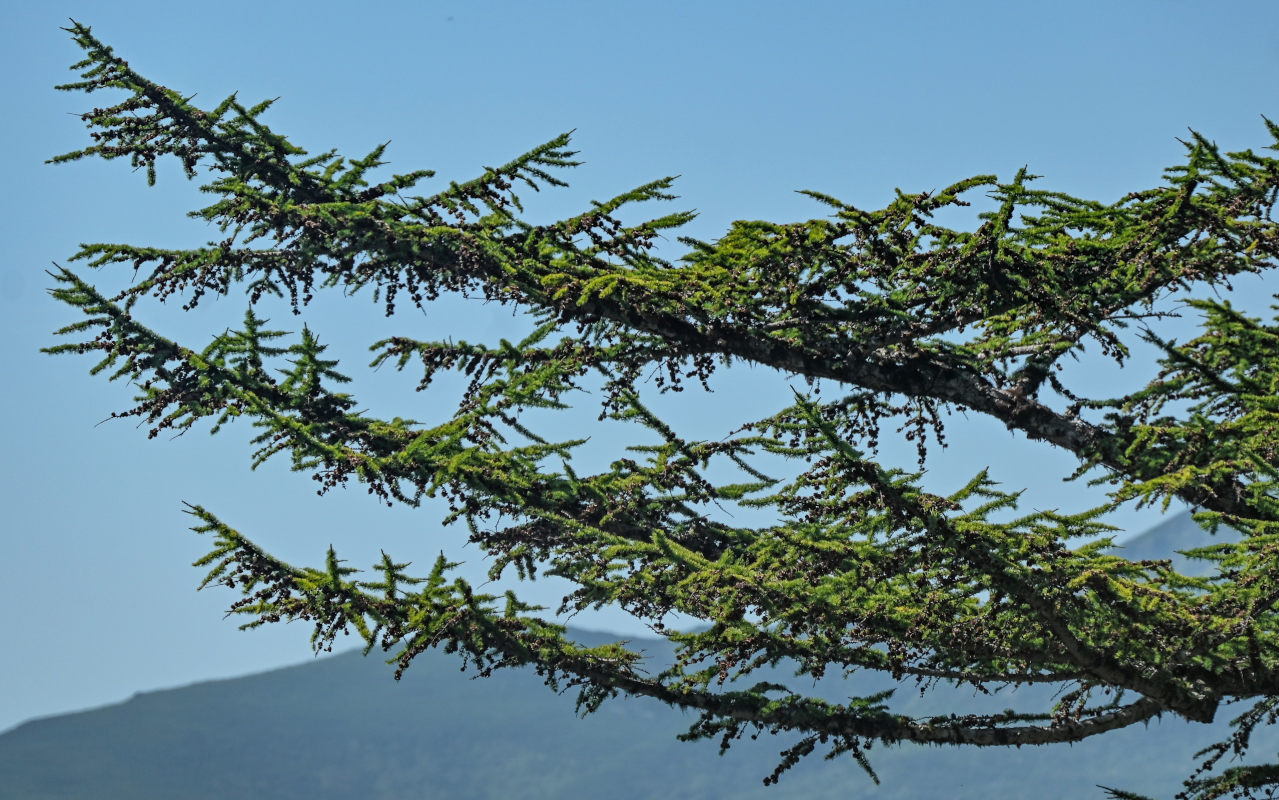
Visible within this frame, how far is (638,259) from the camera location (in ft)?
35.9

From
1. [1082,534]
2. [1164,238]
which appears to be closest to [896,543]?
[1082,534]

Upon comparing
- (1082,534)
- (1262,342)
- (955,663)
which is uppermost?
(1262,342)

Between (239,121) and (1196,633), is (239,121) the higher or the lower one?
the higher one

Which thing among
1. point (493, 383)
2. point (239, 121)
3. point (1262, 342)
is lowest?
point (1262, 342)

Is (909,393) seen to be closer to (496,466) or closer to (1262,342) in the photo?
(1262,342)

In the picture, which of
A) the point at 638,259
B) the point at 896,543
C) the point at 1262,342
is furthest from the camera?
the point at 638,259

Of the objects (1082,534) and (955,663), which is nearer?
(1082,534)

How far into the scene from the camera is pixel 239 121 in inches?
475

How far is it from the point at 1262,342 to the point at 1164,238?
118cm

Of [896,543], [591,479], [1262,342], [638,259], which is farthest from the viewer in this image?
[591,479]

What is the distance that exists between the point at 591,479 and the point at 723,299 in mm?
2519

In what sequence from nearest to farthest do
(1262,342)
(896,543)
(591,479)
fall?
(896,543)
(1262,342)
(591,479)

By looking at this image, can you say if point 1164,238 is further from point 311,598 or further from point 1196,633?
point 311,598

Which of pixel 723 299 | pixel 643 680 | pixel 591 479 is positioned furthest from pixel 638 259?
pixel 643 680
